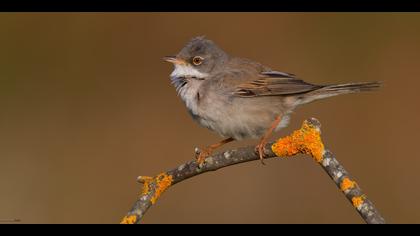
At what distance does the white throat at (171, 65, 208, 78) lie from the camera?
6309mm

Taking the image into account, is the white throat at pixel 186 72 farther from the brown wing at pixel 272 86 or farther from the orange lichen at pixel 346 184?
the orange lichen at pixel 346 184

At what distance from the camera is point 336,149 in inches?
335

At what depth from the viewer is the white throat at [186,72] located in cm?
631

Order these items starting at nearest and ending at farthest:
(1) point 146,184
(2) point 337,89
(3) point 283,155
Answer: (3) point 283,155
(1) point 146,184
(2) point 337,89

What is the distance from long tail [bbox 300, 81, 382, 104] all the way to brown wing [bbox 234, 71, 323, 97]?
0.28 ft

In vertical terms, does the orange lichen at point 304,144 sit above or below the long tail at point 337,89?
below

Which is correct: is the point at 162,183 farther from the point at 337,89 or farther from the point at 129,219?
the point at 337,89

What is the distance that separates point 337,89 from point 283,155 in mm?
1729

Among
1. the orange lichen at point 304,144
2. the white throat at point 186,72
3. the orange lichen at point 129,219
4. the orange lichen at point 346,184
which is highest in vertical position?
the white throat at point 186,72

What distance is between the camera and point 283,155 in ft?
13.6

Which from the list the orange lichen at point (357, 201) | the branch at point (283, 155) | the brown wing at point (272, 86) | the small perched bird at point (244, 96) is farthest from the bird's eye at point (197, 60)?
the orange lichen at point (357, 201)

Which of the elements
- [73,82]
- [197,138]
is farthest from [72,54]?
[197,138]

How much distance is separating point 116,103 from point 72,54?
1.08 m

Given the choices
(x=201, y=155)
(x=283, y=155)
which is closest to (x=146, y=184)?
(x=201, y=155)
